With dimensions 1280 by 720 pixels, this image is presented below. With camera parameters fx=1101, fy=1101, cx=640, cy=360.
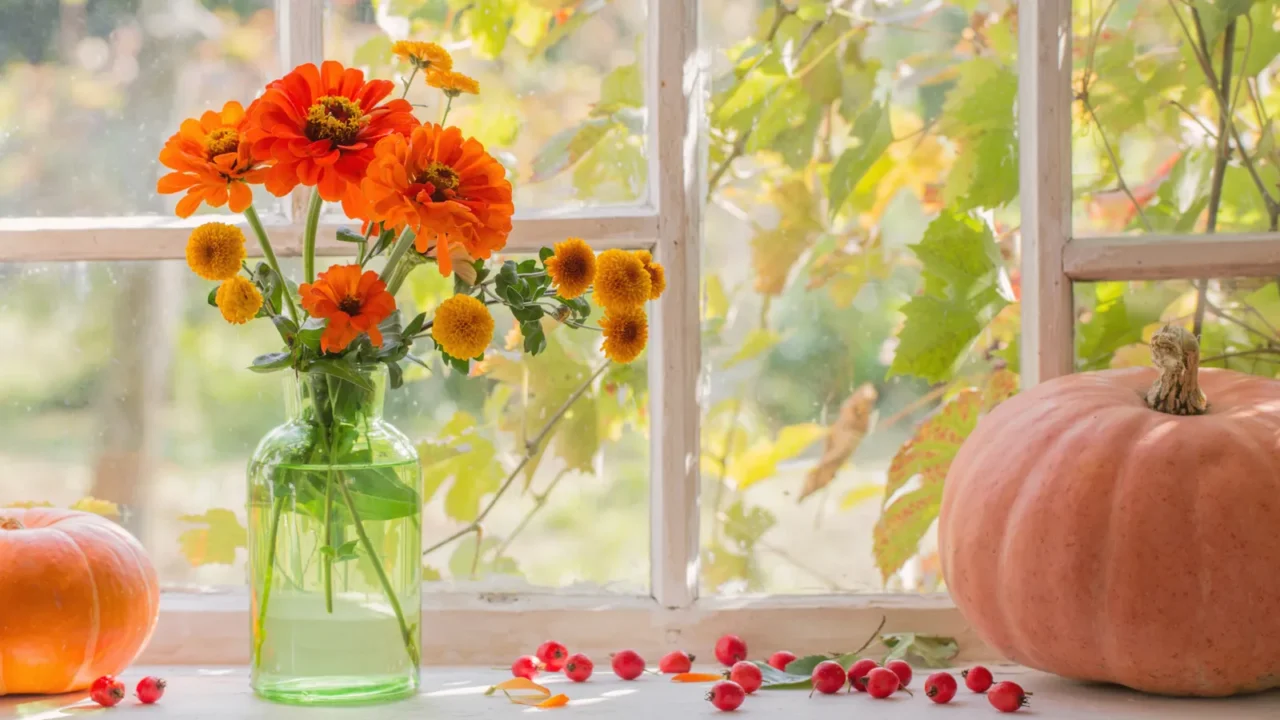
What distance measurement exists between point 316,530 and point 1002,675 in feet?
2.10

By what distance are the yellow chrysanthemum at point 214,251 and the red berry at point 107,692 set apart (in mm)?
367

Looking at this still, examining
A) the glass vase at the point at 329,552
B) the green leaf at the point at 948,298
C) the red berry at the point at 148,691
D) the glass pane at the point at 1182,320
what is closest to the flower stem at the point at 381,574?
the glass vase at the point at 329,552

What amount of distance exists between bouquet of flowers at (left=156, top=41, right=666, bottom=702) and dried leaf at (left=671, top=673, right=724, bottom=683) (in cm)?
25

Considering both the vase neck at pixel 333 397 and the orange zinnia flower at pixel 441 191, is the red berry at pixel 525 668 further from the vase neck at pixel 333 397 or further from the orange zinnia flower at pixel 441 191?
the orange zinnia flower at pixel 441 191

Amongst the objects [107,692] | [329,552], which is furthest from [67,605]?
[329,552]

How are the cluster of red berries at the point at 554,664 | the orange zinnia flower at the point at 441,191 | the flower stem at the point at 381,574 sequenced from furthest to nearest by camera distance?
1. the cluster of red berries at the point at 554,664
2. the flower stem at the point at 381,574
3. the orange zinnia flower at the point at 441,191

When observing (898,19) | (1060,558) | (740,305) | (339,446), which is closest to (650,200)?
(740,305)

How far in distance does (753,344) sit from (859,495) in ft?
0.66

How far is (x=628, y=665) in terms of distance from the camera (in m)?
1.03

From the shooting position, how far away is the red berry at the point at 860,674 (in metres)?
0.98

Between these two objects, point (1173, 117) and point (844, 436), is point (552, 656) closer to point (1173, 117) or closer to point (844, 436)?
point (844, 436)

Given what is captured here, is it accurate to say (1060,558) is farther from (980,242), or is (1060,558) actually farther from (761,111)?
(761,111)

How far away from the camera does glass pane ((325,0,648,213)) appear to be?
1190mm

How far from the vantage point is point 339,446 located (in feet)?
3.04
